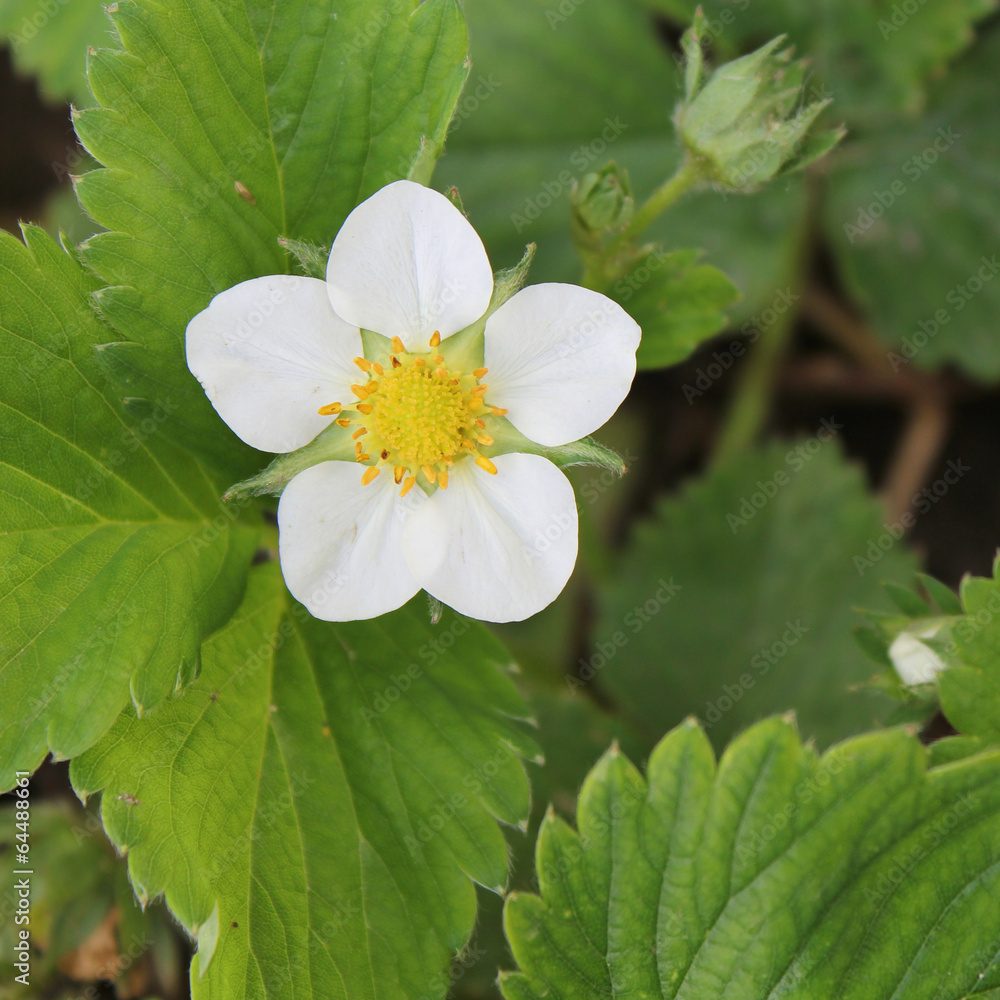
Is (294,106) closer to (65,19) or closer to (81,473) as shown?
(81,473)

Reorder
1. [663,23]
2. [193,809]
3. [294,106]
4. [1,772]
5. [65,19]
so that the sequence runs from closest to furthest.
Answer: [1,772], [193,809], [294,106], [65,19], [663,23]

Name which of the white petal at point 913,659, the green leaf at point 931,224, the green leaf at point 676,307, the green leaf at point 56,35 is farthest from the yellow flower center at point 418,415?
the green leaf at point 931,224

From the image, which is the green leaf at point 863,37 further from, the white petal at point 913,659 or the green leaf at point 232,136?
the white petal at point 913,659

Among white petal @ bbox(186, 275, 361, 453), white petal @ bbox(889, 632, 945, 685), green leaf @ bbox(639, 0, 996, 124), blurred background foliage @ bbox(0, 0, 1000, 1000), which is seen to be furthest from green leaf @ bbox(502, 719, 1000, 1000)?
green leaf @ bbox(639, 0, 996, 124)

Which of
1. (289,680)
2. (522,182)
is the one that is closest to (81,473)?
(289,680)

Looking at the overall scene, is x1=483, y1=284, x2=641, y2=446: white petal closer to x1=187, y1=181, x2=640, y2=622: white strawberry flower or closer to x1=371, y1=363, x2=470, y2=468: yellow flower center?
x1=187, y1=181, x2=640, y2=622: white strawberry flower

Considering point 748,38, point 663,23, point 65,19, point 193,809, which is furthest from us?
point 663,23

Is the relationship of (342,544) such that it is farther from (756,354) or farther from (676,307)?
(756,354)
